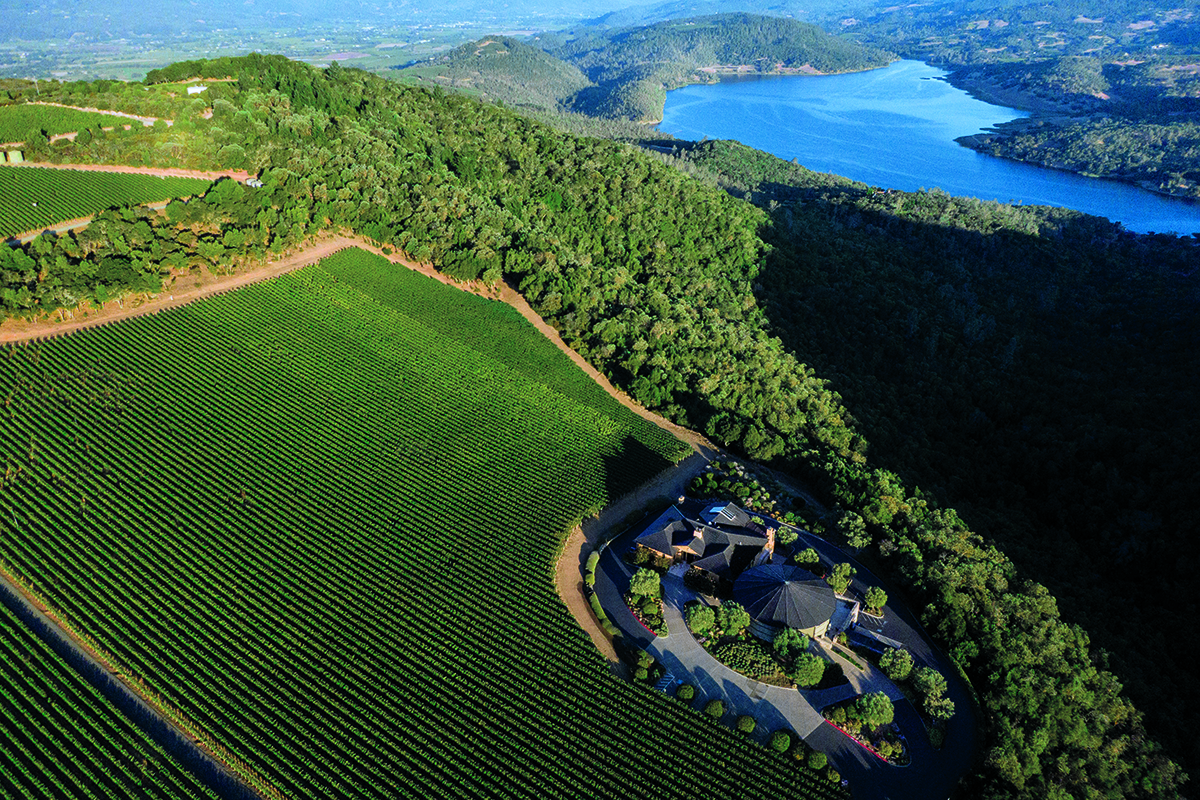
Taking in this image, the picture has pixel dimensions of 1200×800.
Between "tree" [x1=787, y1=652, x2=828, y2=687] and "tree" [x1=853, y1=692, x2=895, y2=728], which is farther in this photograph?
"tree" [x1=787, y1=652, x2=828, y2=687]

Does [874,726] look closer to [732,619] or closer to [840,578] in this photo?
Answer: [732,619]

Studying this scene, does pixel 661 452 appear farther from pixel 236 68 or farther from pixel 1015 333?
pixel 236 68

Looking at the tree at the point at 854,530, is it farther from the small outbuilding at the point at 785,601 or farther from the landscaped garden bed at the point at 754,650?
the landscaped garden bed at the point at 754,650

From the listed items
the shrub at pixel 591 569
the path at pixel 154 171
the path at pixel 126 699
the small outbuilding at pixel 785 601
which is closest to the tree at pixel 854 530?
the small outbuilding at pixel 785 601

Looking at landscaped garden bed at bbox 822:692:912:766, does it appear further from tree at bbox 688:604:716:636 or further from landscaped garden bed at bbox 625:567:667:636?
landscaped garden bed at bbox 625:567:667:636

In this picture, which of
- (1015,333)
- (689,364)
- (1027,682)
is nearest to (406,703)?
(1027,682)

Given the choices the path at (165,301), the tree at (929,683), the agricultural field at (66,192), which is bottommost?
the tree at (929,683)

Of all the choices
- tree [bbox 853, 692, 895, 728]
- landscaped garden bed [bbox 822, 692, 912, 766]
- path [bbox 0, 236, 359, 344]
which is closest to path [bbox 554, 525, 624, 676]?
landscaped garden bed [bbox 822, 692, 912, 766]
